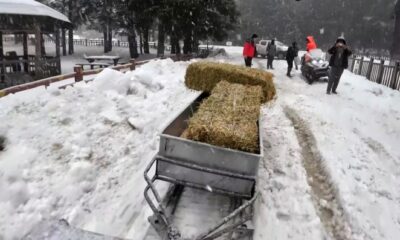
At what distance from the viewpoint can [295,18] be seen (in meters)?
62.3

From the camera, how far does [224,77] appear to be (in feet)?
31.4

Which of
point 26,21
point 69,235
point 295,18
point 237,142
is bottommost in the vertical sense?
point 69,235

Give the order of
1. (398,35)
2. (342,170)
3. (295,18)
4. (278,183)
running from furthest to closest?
(295,18), (398,35), (342,170), (278,183)

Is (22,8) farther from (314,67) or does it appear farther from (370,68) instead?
(370,68)

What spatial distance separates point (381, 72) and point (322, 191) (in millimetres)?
12859

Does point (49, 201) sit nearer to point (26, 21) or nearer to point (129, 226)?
point (129, 226)

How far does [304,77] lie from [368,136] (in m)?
11.1

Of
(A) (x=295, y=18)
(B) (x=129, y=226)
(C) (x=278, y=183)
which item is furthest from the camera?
(A) (x=295, y=18)

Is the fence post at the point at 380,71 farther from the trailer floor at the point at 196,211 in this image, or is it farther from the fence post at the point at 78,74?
the trailer floor at the point at 196,211

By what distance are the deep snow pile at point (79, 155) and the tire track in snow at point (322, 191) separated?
2.79 m

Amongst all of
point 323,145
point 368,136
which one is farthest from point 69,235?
point 368,136

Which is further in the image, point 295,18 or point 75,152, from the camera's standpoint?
point 295,18

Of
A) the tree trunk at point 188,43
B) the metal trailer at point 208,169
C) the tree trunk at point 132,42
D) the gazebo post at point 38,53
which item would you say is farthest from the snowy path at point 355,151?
the tree trunk at point 132,42

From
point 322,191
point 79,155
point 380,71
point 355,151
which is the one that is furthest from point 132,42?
point 322,191
